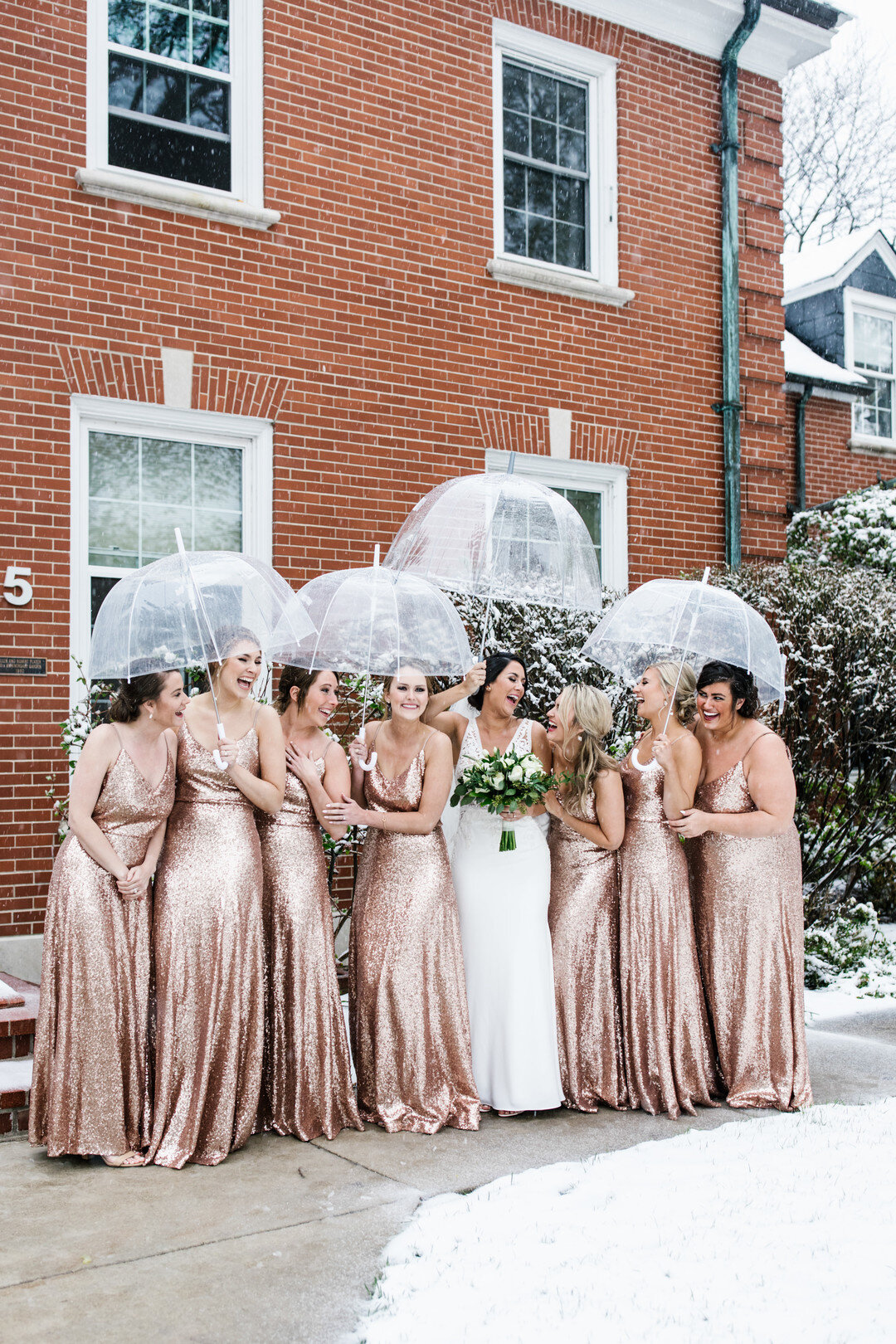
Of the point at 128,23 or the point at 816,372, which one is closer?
the point at 128,23

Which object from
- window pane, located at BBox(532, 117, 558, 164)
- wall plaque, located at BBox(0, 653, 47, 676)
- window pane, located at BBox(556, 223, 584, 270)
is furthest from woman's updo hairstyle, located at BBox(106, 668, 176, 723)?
window pane, located at BBox(532, 117, 558, 164)

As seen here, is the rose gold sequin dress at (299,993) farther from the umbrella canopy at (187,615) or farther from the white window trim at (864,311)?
the white window trim at (864,311)

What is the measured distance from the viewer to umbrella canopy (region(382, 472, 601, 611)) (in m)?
5.29

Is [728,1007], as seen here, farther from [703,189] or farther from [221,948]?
[703,189]

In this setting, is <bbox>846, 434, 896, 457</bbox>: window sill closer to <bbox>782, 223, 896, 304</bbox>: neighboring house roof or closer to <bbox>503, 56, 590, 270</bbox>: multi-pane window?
<bbox>782, 223, 896, 304</bbox>: neighboring house roof

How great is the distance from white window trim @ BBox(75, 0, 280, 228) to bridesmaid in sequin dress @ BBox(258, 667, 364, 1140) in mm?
3994

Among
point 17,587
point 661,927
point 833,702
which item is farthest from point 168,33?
point 661,927

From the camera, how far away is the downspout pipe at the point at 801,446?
1248 centimetres

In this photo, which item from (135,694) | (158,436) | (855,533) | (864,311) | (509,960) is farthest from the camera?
(864,311)

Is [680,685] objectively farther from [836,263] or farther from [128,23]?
[836,263]

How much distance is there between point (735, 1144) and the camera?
4.71 m

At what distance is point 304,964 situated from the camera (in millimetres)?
4934

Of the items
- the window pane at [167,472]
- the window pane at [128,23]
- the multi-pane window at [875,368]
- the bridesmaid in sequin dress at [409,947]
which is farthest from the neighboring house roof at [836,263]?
the bridesmaid in sequin dress at [409,947]

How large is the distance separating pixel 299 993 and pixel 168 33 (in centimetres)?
635
